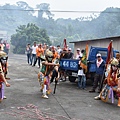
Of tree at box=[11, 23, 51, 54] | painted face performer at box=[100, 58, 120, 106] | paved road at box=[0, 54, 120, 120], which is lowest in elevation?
paved road at box=[0, 54, 120, 120]

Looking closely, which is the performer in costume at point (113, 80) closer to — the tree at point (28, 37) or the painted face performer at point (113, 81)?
the painted face performer at point (113, 81)

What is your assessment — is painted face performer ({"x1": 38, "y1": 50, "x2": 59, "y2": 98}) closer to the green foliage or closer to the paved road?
the paved road

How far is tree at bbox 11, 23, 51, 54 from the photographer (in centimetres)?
3309

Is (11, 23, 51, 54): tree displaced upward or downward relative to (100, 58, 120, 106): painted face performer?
upward

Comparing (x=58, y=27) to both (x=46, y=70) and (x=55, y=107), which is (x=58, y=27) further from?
(x=55, y=107)

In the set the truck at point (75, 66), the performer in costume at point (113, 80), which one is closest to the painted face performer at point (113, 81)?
the performer in costume at point (113, 80)

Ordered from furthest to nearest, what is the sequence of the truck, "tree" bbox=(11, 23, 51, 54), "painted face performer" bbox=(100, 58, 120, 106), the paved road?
"tree" bbox=(11, 23, 51, 54) < the truck < "painted face performer" bbox=(100, 58, 120, 106) < the paved road

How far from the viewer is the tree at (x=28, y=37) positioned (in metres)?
33.1

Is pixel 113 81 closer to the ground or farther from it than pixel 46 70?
closer to the ground

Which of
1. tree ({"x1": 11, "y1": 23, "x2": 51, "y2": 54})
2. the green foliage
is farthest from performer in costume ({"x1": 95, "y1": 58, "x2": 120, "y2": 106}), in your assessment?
tree ({"x1": 11, "y1": 23, "x2": 51, "y2": 54})

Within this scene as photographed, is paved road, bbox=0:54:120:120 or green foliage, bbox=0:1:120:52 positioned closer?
paved road, bbox=0:54:120:120

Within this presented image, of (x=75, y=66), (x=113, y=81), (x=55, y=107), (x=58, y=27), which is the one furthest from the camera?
(x=58, y=27)

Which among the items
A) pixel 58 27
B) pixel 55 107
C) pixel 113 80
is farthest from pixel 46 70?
pixel 58 27

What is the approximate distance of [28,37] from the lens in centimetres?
3328
